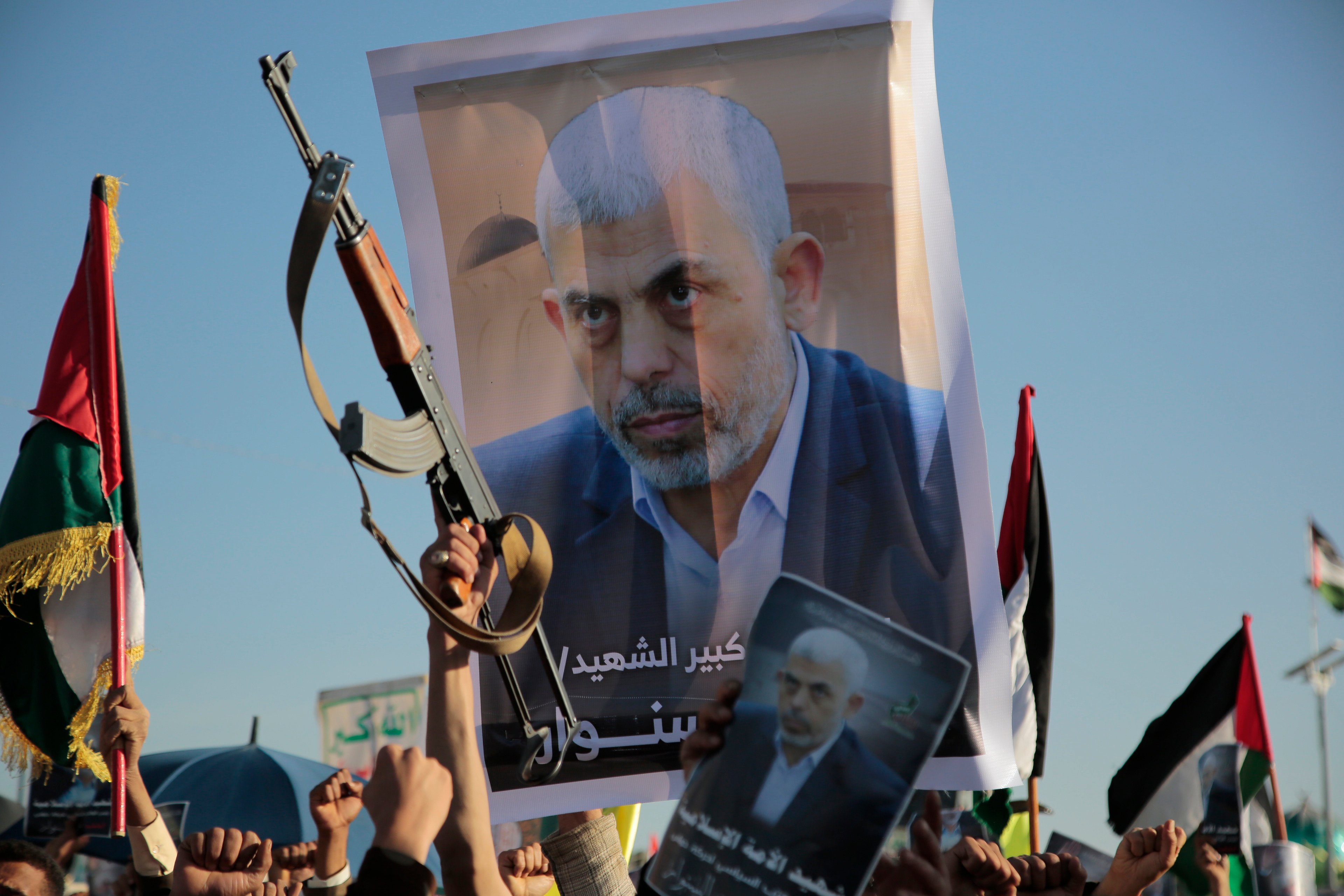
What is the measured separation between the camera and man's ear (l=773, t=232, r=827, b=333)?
5.29 metres

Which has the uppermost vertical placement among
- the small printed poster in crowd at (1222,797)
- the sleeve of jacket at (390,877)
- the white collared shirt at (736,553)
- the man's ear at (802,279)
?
the man's ear at (802,279)

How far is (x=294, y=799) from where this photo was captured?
33.7 feet

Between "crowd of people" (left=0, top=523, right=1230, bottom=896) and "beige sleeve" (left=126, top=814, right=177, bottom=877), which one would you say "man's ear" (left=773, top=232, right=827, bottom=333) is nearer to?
"crowd of people" (left=0, top=523, right=1230, bottom=896)

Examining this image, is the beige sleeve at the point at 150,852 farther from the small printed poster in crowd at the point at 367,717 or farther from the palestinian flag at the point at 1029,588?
the small printed poster in crowd at the point at 367,717

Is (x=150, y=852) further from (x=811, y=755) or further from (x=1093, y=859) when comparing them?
(x=1093, y=859)

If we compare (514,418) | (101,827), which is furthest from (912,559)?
(101,827)

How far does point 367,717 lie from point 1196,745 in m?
15.7

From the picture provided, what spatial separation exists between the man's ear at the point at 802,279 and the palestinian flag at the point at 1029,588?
2.34 metres

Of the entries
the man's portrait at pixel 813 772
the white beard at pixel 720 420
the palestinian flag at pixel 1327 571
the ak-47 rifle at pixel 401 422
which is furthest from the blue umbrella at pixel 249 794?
the palestinian flag at pixel 1327 571

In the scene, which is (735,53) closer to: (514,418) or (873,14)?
(873,14)

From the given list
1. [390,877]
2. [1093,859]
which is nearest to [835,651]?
[390,877]

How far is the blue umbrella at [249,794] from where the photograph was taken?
10008mm

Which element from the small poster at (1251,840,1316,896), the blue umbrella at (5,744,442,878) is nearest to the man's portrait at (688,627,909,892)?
the small poster at (1251,840,1316,896)

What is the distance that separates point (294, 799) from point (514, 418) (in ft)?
20.9
